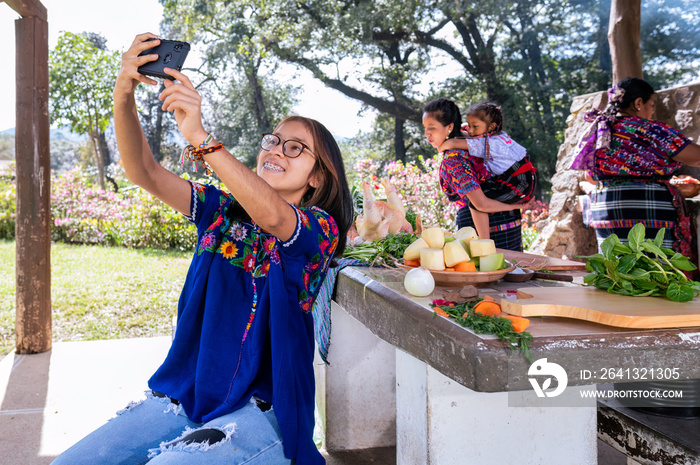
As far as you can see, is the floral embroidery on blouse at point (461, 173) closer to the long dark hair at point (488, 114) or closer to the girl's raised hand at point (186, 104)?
the long dark hair at point (488, 114)

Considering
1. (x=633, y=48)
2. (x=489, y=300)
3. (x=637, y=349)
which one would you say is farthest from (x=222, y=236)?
(x=633, y=48)

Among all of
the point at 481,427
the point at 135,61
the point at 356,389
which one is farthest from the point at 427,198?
the point at 135,61

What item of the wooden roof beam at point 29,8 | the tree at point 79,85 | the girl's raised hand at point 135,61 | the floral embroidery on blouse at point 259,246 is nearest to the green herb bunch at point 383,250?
the floral embroidery on blouse at point 259,246

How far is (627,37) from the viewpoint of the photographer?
194 inches

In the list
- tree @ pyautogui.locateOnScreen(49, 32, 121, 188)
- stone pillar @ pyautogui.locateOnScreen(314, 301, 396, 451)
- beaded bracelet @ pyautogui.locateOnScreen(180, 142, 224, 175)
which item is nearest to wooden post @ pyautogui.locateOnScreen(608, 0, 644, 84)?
stone pillar @ pyautogui.locateOnScreen(314, 301, 396, 451)

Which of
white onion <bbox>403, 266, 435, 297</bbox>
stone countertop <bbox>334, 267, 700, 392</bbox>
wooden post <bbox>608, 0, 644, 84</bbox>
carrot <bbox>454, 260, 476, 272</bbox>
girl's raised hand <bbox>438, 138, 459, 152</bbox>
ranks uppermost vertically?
wooden post <bbox>608, 0, 644, 84</bbox>

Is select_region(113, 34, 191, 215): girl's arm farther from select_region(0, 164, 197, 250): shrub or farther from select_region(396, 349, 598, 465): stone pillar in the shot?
select_region(0, 164, 197, 250): shrub

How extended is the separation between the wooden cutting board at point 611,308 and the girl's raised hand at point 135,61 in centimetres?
103

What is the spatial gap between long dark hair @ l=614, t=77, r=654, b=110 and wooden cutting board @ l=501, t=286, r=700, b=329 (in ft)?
7.11

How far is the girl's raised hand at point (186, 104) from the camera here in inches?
49.8

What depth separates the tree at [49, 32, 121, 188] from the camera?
13.6 metres

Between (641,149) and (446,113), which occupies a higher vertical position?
(446,113)

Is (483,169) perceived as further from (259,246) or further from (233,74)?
(233,74)

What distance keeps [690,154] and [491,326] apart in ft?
8.21
